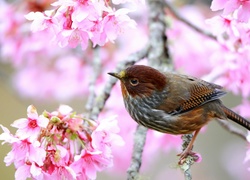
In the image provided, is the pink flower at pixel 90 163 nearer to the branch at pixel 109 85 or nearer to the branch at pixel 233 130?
the branch at pixel 109 85

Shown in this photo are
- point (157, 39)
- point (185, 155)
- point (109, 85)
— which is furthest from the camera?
point (157, 39)

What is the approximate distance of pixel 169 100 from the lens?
3.24 metres

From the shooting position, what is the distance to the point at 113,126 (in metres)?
2.71

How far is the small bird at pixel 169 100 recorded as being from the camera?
3170 mm

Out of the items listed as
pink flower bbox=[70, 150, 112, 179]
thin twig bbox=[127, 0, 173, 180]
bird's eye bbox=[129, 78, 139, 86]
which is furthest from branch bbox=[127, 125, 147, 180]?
bird's eye bbox=[129, 78, 139, 86]

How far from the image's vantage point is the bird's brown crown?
3.12 m

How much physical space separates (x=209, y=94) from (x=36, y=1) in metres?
1.61

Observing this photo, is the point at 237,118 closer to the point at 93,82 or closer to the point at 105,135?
the point at 93,82

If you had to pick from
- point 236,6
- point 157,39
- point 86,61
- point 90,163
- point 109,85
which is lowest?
point 90,163

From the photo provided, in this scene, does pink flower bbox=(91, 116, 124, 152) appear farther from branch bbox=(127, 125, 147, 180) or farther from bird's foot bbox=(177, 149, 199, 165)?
bird's foot bbox=(177, 149, 199, 165)

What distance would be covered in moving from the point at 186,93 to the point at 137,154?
20.4 inches

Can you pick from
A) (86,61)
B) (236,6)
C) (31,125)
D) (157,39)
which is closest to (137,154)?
(31,125)

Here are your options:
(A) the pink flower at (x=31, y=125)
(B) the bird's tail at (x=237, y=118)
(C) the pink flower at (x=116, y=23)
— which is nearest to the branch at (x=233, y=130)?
(B) the bird's tail at (x=237, y=118)

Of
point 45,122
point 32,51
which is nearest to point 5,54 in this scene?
point 32,51
